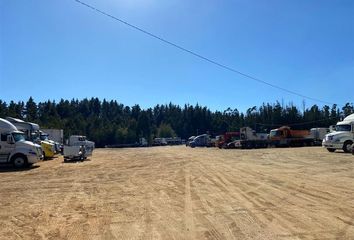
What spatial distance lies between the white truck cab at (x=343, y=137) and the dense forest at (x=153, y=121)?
8410 cm

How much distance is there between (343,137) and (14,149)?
28.4m

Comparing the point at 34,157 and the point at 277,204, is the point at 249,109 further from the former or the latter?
the point at 277,204

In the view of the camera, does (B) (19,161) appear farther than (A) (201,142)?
No

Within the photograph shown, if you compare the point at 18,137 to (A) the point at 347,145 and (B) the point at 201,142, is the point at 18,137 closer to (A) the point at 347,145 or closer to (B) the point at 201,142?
(A) the point at 347,145

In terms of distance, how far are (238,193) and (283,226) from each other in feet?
16.9

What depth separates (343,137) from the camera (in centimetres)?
4091

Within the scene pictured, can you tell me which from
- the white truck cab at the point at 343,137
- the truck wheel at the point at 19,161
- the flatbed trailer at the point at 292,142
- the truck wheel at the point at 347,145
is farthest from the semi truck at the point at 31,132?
the flatbed trailer at the point at 292,142

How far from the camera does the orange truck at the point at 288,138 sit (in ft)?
220

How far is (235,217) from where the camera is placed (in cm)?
1073

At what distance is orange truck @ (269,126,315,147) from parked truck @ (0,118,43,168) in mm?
43610

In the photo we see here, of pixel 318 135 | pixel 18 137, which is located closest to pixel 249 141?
pixel 318 135

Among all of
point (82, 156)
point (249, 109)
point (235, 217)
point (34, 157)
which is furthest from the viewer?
point (249, 109)

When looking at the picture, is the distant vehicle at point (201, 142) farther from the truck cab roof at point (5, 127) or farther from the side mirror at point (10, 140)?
the side mirror at point (10, 140)

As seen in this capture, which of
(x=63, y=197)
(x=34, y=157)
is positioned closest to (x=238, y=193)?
(x=63, y=197)
